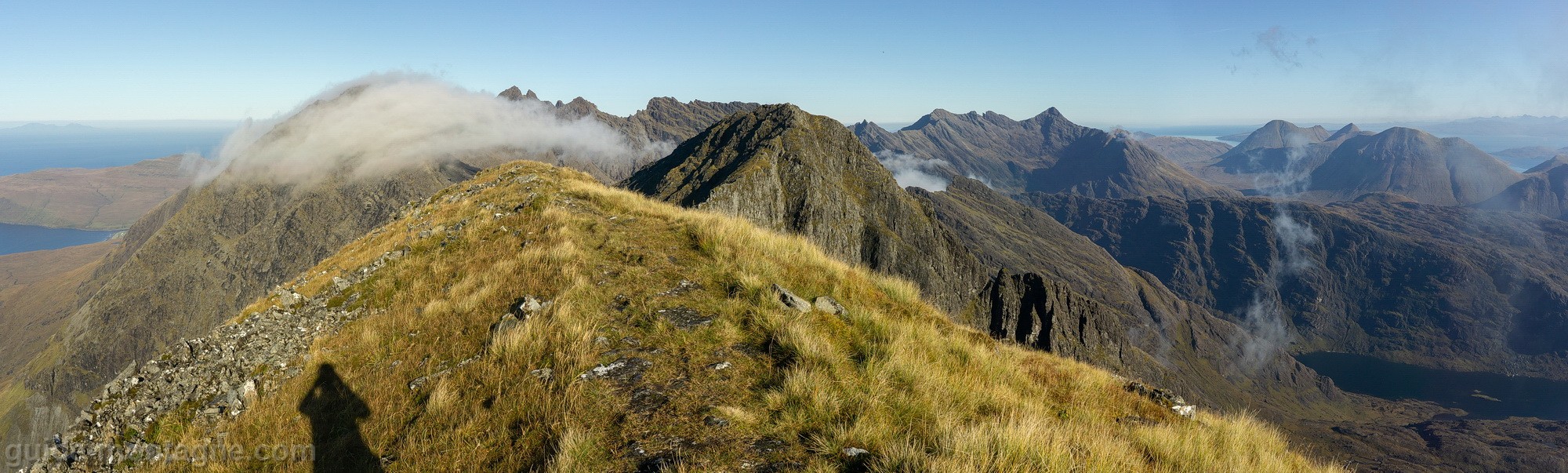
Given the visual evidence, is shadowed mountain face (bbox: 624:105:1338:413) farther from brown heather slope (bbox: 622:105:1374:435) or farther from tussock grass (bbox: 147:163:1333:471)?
tussock grass (bbox: 147:163:1333:471)

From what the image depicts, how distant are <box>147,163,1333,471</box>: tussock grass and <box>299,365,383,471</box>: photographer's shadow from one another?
0.49ft

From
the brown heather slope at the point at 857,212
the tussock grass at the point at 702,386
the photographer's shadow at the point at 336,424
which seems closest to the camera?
the tussock grass at the point at 702,386

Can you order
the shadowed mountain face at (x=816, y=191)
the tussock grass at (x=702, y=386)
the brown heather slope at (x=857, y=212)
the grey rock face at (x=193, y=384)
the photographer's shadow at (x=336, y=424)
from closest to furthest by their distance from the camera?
the tussock grass at (x=702, y=386) → the photographer's shadow at (x=336, y=424) → the grey rock face at (x=193, y=384) → the shadowed mountain face at (x=816, y=191) → the brown heather slope at (x=857, y=212)

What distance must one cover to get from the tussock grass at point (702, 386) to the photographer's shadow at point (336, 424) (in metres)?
0.15

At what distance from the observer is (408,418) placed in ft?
22.2

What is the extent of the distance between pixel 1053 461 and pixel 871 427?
1.88m

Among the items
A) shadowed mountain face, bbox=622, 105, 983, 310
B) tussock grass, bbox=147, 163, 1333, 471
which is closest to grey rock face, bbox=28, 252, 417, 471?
tussock grass, bbox=147, 163, 1333, 471

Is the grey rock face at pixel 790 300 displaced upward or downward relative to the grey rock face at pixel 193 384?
upward

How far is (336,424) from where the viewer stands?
280 inches

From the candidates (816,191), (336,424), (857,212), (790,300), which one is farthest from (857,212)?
(336,424)

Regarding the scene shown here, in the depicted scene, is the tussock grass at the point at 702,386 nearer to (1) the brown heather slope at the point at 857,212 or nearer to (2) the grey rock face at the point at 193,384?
(2) the grey rock face at the point at 193,384

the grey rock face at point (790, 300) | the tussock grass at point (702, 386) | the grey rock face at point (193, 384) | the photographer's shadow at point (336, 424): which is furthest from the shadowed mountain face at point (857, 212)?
the photographer's shadow at point (336, 424)

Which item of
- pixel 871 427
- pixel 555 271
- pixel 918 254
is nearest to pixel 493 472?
pixel 871 427

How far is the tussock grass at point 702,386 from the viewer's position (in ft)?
19.2
